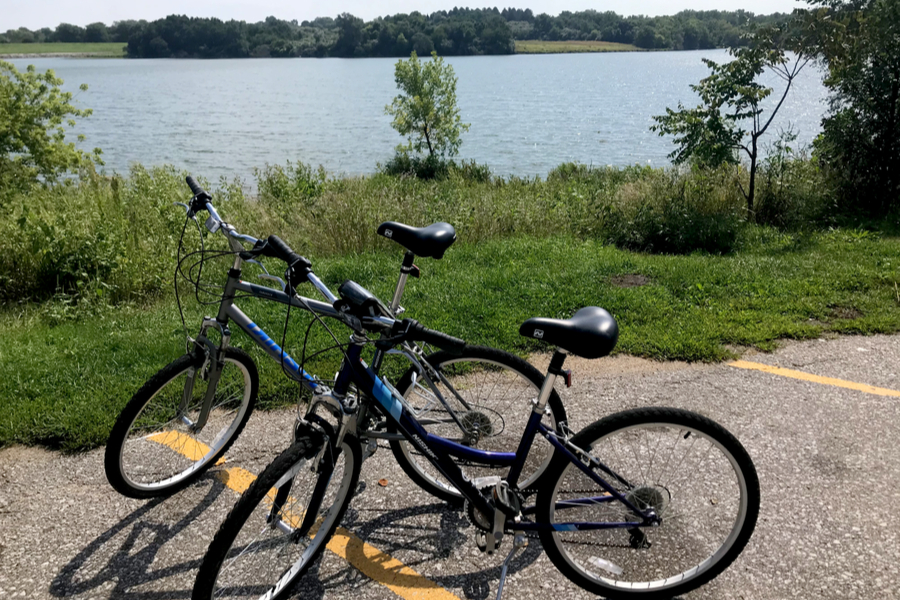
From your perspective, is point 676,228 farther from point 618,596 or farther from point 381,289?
point 618,596

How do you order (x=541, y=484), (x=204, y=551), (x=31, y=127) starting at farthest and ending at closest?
(x=31, y=127) → (x=204, y=551) → (x=541, y=484)

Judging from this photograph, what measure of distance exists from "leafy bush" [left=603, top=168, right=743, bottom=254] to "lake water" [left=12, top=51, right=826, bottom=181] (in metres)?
3.27

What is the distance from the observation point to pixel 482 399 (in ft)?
11.4

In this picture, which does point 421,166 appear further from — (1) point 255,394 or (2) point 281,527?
(2) point 281,527

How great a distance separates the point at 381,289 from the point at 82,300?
3327 mm

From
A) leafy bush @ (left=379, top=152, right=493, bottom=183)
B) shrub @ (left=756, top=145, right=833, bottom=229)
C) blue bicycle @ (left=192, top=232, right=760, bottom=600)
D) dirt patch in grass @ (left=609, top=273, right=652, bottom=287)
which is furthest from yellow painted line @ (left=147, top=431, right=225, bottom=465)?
leafy bush @ (left=379, top=152, right=493, bottom=183)

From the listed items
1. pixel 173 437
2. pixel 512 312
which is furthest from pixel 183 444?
pixel 512 312

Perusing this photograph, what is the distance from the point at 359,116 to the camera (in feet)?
126

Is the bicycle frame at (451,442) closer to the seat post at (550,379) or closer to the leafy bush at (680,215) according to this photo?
the seat post at (550,379)

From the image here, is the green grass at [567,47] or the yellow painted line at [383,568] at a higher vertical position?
the green grass at [567,47]

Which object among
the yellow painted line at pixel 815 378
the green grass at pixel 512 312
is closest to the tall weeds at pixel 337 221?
the green grass at pixel 512 312

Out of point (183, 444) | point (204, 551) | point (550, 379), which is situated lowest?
point (204, 551)

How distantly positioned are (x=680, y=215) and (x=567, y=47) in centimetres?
9741

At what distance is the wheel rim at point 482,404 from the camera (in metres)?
3.23
